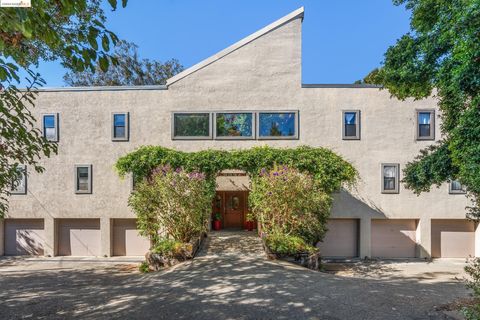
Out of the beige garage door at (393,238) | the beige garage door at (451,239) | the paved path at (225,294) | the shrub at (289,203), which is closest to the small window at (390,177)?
the beige garage door at (393,238)

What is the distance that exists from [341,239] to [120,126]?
12.1 meters

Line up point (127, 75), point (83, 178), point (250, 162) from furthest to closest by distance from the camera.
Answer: point (127, 75)
point (83, 178)
point (250, 162)

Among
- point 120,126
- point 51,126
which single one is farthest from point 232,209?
point 51,126

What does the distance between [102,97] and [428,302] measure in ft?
48.0

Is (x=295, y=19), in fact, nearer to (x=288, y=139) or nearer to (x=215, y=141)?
(x=288, y=139)

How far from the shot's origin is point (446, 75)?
5.90m

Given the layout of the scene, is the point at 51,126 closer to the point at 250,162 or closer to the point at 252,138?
the point at 252,138

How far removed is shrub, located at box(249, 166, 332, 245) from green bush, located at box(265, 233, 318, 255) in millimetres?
445

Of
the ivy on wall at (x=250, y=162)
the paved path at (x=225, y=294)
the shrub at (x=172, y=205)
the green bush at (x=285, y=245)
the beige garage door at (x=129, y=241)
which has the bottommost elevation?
the beige garage door at (x=129, y=241)

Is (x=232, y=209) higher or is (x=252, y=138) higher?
(x=252, y=138)

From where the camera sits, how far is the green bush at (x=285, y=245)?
9.14 m

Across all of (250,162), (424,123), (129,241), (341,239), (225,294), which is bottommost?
(129,241)

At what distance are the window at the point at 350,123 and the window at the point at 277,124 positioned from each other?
7.75 ft

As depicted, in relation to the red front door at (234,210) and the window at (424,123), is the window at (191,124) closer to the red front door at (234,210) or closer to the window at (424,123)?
the red front door at (234,210)
